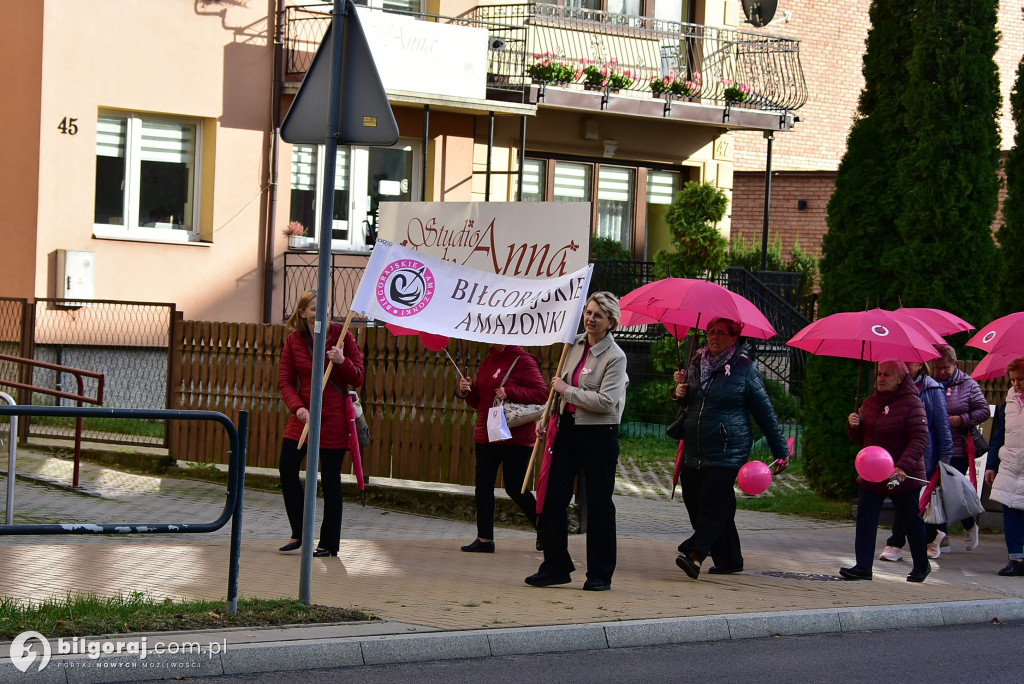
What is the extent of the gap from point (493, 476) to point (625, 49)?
1431cm

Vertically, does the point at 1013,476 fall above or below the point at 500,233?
below

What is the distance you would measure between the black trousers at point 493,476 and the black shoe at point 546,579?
137cm

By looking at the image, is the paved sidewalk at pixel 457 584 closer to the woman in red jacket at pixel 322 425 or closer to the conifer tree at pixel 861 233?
the woman in red jacket at pixel 322 425

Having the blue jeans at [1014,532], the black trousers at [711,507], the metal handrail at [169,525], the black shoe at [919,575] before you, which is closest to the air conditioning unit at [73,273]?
the black trousers at [711,507]

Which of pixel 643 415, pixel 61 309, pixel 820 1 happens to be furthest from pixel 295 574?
pixel 820 1

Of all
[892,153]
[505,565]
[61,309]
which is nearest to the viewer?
[505,565]

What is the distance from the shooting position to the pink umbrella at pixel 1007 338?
1037 centimetres

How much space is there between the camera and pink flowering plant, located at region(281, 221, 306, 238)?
2020cm

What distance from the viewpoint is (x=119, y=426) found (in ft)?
48.0

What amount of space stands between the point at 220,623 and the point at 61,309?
11741mm

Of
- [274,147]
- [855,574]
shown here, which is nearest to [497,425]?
[855,574]

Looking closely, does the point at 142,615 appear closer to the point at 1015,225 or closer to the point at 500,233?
the point at 500,233

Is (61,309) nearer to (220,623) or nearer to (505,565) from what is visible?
(505,565)

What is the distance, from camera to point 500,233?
10867 millimetres
